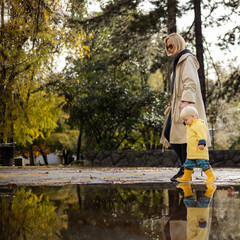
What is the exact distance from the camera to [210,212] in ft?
9.74

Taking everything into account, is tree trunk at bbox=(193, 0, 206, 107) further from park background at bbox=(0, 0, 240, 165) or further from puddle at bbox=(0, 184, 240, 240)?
puddle at bbox=(0, 184, 240, 240)

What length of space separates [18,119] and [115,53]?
6497 mm

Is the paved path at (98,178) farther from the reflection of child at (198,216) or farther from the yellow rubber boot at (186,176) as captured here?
the reflection of child at (198,216)

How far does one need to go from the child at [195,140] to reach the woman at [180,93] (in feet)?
0.84

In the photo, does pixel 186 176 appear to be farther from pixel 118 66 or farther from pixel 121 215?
pixel 118 66

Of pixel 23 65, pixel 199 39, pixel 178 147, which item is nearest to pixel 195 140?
pixel 178 147

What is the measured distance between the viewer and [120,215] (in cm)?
291

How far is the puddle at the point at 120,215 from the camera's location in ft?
7.40

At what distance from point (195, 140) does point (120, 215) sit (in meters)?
2.88

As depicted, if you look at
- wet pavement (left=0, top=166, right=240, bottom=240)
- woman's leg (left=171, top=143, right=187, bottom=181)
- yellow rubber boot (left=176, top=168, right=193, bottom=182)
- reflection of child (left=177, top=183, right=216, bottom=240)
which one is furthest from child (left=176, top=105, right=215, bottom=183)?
reflection of child (left=177, top=183, right=216, bottom=240)

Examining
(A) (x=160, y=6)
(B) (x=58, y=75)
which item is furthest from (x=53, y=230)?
(B) (x=58, y=75)

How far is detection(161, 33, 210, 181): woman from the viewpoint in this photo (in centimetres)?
593

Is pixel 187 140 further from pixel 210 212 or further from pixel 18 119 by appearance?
pixel 18 119

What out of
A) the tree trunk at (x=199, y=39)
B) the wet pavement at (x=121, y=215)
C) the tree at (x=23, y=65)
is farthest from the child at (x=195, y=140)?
the tree trunk at (x=199, y=39)
